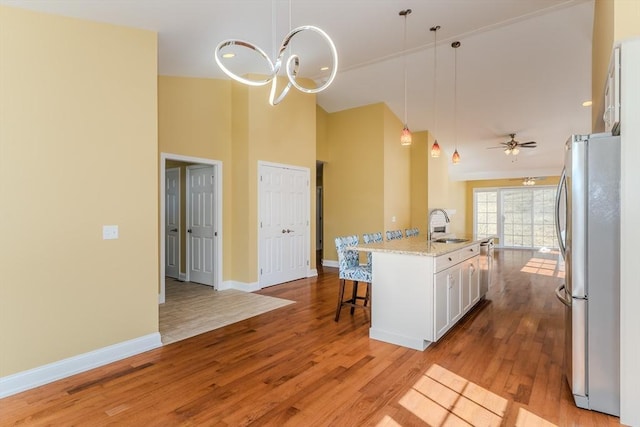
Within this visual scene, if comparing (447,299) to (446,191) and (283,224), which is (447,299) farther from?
(446,191)

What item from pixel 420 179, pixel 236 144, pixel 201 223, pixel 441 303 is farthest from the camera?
pixel 420 179

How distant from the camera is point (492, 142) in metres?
9.02

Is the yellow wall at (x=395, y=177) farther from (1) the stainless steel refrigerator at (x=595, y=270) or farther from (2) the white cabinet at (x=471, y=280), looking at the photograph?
(1) the stainless steel refrigerator at (x=595, y=270)

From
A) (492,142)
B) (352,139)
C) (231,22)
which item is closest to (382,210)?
(352,139)

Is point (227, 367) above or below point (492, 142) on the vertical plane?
below

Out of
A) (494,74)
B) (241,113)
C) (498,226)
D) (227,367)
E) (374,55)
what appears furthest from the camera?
(498,226)

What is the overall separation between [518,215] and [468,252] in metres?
9.61

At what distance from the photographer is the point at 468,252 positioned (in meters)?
4.00

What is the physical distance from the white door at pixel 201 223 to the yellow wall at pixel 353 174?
2949 millimetres

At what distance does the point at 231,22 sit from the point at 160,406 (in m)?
3.59

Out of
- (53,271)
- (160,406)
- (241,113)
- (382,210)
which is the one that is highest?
(241,113)

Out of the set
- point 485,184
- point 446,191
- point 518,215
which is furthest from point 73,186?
point 518,215

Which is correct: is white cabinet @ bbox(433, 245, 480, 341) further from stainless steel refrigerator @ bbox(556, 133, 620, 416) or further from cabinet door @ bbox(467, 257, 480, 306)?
stainless steel refrigerator @ bbox(556, 133, 620, 416)

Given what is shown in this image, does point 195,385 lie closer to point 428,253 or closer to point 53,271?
point 53,271
